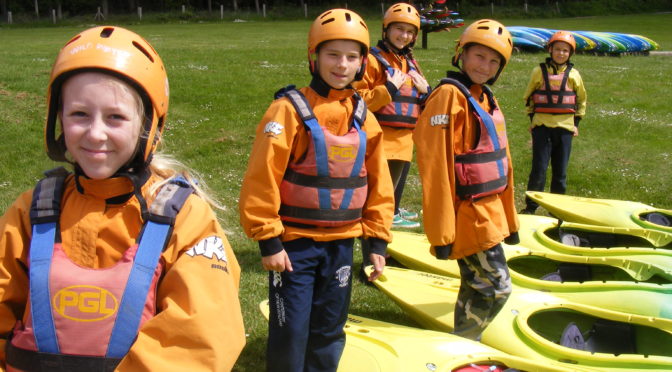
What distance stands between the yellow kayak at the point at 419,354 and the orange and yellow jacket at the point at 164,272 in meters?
1.70

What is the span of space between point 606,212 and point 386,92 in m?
2.88

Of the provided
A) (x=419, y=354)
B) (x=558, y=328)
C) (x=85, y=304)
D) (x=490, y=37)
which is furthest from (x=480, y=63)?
(x=85, y=304)

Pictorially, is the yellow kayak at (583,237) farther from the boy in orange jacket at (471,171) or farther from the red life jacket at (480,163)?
the red life jacket at (480,163)

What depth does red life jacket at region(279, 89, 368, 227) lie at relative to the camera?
10.7 ft

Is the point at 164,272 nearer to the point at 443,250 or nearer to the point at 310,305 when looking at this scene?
the point at 310,305

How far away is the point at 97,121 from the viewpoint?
2.04 meters

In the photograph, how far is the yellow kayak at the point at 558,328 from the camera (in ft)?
12.7

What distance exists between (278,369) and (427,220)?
4.17 feet

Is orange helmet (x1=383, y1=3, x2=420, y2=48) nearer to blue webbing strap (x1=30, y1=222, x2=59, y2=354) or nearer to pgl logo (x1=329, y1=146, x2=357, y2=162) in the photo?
pgl logo (x1=329, y1=146, x2=357, y2=162)

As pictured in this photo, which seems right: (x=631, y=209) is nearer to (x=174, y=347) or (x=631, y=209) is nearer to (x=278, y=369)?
(x=278, y=369)

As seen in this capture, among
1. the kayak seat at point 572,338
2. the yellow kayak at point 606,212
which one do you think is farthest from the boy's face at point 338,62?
the yellow kayak at point 606,212

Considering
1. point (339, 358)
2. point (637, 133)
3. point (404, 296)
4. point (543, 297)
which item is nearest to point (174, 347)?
point (339, 358)

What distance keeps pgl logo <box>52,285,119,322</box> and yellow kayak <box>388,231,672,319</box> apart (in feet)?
12.2

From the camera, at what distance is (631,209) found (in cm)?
659
